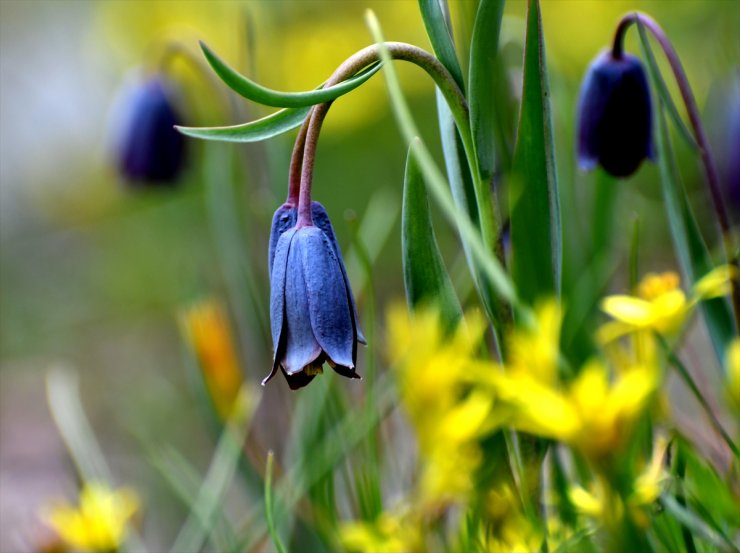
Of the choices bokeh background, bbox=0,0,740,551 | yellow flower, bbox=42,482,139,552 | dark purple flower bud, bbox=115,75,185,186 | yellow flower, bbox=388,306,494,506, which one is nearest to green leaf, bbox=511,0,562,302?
yellow flower, bbox=388,306,494,506

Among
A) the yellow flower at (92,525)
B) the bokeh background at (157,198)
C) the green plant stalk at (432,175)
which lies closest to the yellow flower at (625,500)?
the green plant stalk at (432,175)

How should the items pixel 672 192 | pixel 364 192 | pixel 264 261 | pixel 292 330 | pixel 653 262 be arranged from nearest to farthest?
pixel 292 330 → pixel 672 192 → pixel 264 261 → pixel 653 262 → pixel 364 192

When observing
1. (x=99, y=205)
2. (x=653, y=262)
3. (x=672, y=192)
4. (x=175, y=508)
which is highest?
(x=672, y=192)

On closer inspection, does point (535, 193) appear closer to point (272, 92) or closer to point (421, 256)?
point (421, 256)

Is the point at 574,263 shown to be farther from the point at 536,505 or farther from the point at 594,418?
the point at 594,418

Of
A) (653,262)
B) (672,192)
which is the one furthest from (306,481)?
(653,262)

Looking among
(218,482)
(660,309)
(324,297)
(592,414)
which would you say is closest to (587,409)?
(592,414)

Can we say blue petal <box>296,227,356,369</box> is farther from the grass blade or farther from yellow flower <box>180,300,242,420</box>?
yellow flower <box>180,300,242,420</box>
